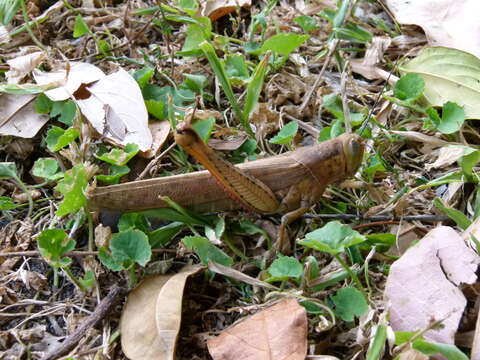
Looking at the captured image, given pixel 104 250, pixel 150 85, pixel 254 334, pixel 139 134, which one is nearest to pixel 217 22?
pixel 150 85

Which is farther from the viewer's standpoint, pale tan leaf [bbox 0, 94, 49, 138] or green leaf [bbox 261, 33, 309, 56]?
green leaf [bbox 261, 33, 309, 56]

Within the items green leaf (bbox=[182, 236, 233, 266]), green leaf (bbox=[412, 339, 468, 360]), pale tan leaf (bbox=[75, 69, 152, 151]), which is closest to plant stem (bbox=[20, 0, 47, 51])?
pale tan leaf (bbox=[75, 69, 152, 151])

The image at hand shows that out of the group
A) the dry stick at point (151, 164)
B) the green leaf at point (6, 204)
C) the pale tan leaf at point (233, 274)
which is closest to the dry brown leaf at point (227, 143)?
the dry stick at point (151, 164)

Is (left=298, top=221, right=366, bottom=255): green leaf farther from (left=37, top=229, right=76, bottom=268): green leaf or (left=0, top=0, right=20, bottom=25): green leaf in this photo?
(left=0, top=0, right=20, bottom=25): green leaf

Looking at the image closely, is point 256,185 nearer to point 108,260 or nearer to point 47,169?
point 108,260

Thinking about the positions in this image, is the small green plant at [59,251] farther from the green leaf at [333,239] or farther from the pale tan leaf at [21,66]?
the pale tan leaf at [21,66]

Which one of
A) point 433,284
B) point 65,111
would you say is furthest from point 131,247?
point 433,284

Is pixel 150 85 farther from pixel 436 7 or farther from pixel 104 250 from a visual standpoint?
pixel 436 7
